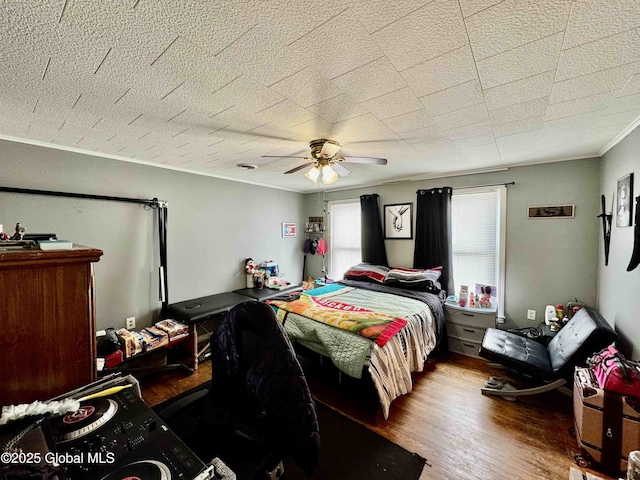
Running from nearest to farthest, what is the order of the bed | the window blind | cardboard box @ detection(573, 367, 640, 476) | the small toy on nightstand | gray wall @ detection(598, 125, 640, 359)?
1. cardboard box @ detection(573, 367, 640, 476)
2. gray wall @ detection(598, 125, 640, 359)
3. the bed
4. the small toy on nightstand
5. the window blind

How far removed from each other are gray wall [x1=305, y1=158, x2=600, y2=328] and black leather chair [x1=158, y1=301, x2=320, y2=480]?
10.6 ft

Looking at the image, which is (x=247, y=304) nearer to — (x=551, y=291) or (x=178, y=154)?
(x=178, y=154)

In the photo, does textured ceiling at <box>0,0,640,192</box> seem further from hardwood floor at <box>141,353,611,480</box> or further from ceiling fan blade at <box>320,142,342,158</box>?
hardwood floor at <box>141,353,611,480</box>

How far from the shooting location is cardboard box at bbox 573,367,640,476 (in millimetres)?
1562

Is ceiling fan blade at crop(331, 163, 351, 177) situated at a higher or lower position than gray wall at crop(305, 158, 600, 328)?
higher

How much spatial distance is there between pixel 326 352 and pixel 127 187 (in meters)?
2.76

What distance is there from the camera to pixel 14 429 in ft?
2.49

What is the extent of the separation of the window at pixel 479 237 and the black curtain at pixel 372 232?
1.06 m

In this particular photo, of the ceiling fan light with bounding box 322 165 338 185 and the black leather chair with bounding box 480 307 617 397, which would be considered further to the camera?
the ceiling fan light with bounding box 322 165 338 185

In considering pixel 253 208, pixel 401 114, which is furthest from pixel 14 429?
pixel 253 208

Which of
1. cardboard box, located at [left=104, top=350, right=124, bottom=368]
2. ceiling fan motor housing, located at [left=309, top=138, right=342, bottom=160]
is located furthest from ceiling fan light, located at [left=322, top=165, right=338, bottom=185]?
cardboard box, located at [left=104, top=350, right=124, bottom=368]

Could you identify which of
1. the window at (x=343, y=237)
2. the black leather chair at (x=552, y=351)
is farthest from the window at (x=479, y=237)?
the window at (x=343, y=237)

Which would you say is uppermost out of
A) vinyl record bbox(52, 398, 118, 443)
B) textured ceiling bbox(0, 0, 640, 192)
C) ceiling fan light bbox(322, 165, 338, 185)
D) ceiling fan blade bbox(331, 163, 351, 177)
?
textured ceiling bbox(0, 0, 640, 192)

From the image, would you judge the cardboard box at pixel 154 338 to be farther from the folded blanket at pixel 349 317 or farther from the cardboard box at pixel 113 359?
the folded blanket at pixel 349 317
